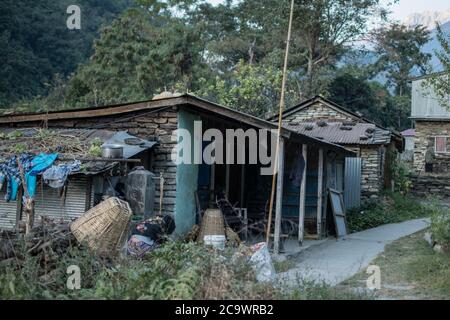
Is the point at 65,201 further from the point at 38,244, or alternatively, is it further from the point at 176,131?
the point at 38,244

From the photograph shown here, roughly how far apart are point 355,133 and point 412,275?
12.5 meters

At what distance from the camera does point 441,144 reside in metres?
28.3

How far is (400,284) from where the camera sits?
8.23 metres

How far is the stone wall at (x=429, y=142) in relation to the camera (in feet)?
92.8

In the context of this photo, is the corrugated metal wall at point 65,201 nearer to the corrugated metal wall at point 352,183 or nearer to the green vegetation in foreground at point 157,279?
the green vegetation in foreground at point 157,279

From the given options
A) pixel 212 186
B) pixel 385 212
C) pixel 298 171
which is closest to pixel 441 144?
pixel 385 212

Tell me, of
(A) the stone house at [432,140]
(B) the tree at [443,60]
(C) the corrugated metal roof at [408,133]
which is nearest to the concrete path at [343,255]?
(B) the tree at [443,60]

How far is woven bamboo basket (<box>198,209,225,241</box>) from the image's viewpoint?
1080 cm

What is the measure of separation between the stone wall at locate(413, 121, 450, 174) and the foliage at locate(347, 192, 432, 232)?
23.0ft

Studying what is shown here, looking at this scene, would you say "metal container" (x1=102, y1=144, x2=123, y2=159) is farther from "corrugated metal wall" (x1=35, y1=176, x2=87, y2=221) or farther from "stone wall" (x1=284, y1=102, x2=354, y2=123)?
"stone wall" (x1=284, y1=102, x2=354, y2=123)

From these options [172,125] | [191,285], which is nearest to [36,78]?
[172,125]

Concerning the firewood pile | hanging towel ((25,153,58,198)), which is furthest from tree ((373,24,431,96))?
the firewood pile

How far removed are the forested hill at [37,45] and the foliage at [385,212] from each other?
17.8 m

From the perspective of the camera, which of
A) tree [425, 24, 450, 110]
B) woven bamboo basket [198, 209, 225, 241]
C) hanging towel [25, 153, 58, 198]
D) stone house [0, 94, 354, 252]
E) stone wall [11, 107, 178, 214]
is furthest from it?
tree [425, 24, 450, 110]
